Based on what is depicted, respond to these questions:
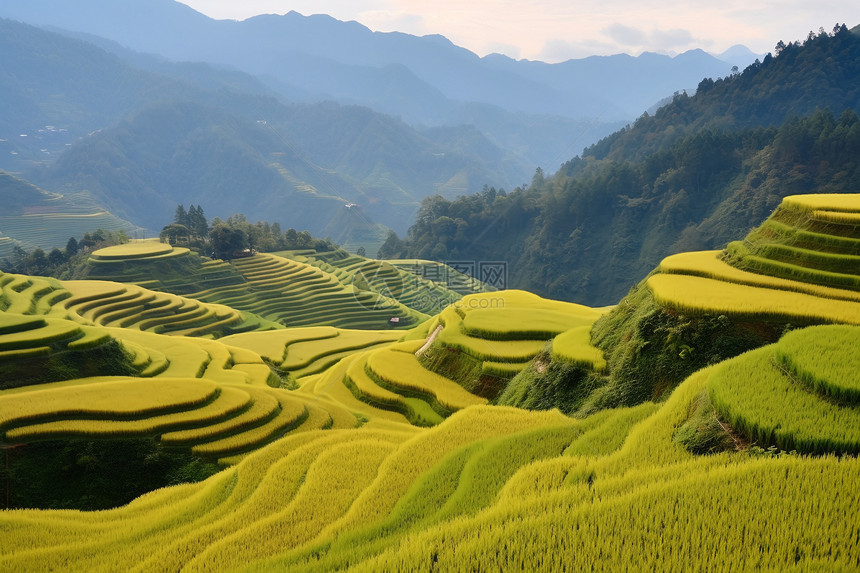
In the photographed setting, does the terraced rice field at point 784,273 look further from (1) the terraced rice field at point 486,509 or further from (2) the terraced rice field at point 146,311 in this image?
(2) the terraced rice field at point 146,311

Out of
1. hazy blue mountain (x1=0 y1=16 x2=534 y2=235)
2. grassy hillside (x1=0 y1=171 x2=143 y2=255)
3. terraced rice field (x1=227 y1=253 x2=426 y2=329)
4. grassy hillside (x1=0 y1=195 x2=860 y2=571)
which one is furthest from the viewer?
hazy blue mountain (x1=0 y1=16 x2=534 y2=235)

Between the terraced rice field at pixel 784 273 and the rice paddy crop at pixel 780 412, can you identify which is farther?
the terraced rice field at pixel 784 273

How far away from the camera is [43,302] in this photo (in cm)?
2230

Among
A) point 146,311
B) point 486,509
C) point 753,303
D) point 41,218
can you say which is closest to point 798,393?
point 486,509

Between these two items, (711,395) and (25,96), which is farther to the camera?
(25,96)

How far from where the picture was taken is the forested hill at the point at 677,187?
4862 cm

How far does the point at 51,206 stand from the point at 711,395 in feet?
361

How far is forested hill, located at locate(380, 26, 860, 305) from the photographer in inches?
1914

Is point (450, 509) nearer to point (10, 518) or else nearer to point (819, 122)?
point (10, 518)

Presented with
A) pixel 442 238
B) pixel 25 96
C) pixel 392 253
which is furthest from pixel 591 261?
pixel 25 96

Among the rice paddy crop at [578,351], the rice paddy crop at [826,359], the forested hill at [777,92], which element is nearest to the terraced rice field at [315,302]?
the rice paddy crop at [578,351]

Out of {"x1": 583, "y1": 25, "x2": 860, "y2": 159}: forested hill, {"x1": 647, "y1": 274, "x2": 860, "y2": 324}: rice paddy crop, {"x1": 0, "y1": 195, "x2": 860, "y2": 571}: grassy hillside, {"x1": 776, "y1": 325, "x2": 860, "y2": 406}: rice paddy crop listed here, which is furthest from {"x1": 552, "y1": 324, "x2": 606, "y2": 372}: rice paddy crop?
{"x1": 583, "y1": 25, "x2": 860, "y2": 159}: forested hill

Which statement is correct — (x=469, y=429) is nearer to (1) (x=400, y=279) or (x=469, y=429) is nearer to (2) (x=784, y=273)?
(2) (x=784, y=273)

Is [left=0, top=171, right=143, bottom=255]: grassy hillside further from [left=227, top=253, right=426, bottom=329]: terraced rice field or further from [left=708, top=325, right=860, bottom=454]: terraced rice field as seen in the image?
[left=708, top=325, right=860, bottom=454]: terraced rice field
